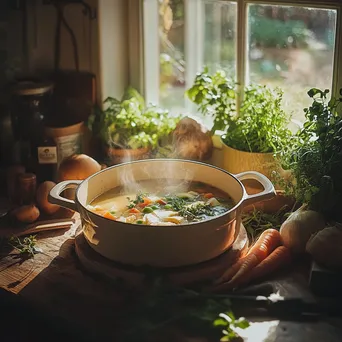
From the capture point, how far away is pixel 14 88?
1.75 meters

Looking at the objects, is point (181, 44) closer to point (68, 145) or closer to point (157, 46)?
point (157, 46)

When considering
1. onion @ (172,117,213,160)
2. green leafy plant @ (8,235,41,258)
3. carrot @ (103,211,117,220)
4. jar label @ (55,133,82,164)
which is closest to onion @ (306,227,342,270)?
carrot @ (103,211,117,220)

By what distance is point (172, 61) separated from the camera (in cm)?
200

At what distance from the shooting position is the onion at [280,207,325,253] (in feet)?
4.51

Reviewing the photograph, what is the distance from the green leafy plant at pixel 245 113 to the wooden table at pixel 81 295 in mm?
374

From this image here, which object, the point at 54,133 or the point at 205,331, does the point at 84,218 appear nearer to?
the point at 205,331

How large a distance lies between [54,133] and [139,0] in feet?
1.50

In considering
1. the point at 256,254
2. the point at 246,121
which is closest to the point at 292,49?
the point at 246,121

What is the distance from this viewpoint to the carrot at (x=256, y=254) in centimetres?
131

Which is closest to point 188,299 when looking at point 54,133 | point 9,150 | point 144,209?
point 144,209

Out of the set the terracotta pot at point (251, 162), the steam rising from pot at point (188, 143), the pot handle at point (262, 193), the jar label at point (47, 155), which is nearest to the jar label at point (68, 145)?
the jar label at point (47, 155)

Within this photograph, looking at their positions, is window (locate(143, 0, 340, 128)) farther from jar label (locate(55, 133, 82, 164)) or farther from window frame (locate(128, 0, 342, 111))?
jar label (locate(55, 133, 82, 164))

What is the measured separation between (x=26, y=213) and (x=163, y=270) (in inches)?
18.1

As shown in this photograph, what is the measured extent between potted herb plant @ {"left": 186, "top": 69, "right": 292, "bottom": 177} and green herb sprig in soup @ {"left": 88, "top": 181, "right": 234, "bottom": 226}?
0.14 metres
